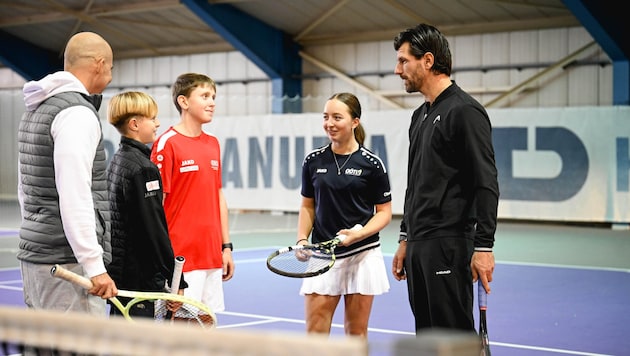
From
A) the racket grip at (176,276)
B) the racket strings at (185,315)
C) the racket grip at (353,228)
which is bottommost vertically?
the racket strings at (185,315)

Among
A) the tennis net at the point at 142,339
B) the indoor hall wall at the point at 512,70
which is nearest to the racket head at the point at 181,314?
the tennis net at the point at 142,339

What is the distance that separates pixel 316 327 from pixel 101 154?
1863 millimetres

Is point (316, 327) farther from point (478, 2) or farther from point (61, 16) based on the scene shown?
point (61, 16)

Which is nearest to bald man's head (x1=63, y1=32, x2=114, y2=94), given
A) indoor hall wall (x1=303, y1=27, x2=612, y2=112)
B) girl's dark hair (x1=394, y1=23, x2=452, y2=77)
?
girl's dark hair (x1=394, y1=23, x2=452, y2=77)

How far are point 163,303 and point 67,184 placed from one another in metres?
0.83

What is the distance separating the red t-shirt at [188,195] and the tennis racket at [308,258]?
0.35 m

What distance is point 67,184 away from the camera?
340 centimetres

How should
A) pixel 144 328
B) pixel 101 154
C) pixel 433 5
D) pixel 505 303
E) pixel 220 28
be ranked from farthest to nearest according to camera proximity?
pixel 220 28 → pixel 433 5 → pixel 505 303 → pixel 101 154 → pixel 144 328

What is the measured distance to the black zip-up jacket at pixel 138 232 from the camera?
415 centimetres

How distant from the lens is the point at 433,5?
19.2 metres

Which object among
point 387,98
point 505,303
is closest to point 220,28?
point 387,98

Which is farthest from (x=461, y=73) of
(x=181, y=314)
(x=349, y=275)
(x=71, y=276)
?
(x=71, y=276)

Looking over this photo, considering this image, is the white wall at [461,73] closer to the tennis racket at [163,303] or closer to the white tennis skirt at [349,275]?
the white tennis skirt at [349,275]

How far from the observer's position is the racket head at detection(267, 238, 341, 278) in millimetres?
4781
